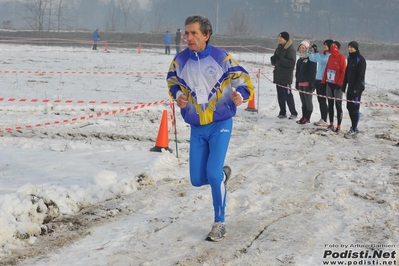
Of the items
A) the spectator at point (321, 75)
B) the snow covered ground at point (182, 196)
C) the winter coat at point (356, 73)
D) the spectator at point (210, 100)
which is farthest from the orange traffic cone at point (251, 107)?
the spectator at point (210, 100)

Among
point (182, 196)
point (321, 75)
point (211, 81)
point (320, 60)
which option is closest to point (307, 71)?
point (321, 75)

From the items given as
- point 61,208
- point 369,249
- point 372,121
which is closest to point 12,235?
point 61,208

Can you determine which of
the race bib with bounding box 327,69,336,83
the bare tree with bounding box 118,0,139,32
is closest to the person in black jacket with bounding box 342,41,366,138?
the race bib with bounding box 327,69,336,83

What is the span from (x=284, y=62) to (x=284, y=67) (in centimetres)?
15

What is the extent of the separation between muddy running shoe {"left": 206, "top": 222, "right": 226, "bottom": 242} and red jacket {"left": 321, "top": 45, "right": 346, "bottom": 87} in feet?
22.7

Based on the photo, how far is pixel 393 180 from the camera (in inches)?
306

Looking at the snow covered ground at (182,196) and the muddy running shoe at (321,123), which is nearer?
the snow covered ground at (182,196)

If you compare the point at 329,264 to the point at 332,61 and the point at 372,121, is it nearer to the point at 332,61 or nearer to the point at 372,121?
the point at 332,61

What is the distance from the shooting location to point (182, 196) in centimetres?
700

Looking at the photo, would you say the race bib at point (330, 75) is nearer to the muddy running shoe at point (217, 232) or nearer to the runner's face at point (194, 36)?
the runner's face at point (194, 36)

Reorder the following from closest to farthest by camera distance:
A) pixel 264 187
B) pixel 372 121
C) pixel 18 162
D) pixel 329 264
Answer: pixel 329 264, pixel 264 187, pixel 18 162, pixel 372 121

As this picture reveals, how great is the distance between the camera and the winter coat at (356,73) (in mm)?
11156

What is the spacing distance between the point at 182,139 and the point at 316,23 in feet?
315

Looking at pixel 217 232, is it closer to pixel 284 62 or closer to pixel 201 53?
pixel 201 53
